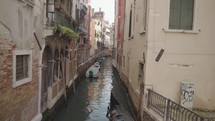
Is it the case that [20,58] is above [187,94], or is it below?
above

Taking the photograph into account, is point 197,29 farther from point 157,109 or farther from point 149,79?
point 157,109

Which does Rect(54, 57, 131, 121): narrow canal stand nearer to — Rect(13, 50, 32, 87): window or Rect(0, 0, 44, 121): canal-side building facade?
Rect(0, 0, 44, 121): canal-side building facade

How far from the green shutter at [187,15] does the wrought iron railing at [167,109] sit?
7.28 ft

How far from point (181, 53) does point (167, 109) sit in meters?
2.68

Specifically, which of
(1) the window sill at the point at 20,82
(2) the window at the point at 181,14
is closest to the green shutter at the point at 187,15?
(2) the window at the point at 181,14

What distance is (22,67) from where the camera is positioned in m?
7.16

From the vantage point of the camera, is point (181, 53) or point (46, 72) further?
point (46, 72)

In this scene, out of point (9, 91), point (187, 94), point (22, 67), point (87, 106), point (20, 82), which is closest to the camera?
point (9, 91)

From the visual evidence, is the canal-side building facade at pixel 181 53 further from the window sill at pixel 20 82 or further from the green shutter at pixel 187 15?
the window sill at pixel 20 82

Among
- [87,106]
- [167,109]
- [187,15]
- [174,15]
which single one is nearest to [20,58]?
[167,109]

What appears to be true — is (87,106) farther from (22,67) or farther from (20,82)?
(20,82)

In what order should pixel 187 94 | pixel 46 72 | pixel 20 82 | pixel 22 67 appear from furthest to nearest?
pixel 46 72 < pixel 187 94 < pixel 22 67 < pixel 20 82

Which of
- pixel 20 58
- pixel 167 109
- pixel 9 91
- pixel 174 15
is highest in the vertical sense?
pixel 174 15

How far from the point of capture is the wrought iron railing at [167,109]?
231 inches
